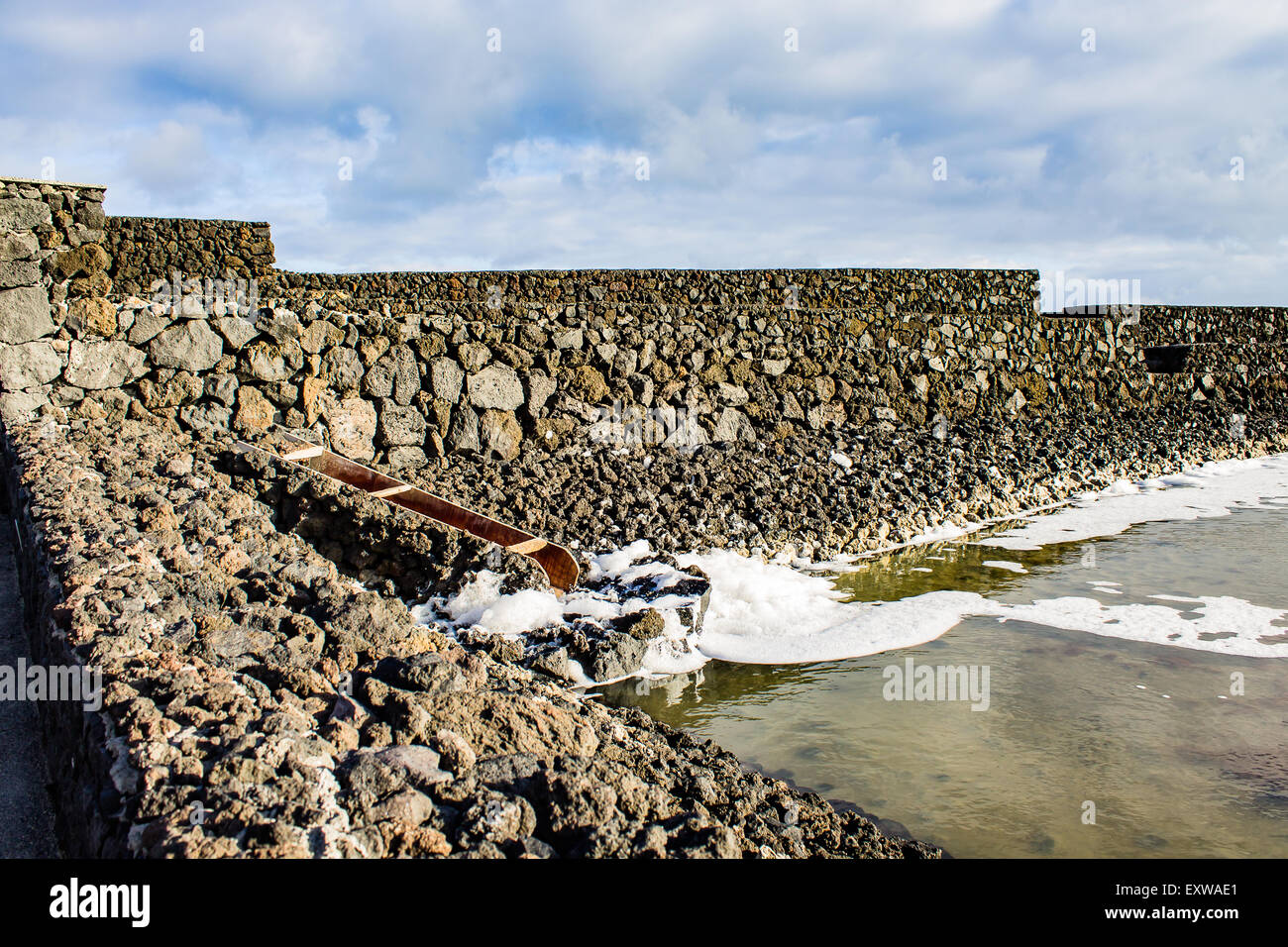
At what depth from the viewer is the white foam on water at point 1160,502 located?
8731mm

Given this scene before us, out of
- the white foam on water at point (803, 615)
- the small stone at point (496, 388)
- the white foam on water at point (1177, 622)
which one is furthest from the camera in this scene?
the small stone at point (496, 388)

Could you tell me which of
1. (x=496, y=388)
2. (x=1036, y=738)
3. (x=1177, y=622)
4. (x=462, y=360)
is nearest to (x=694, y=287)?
(x=496, y=388)

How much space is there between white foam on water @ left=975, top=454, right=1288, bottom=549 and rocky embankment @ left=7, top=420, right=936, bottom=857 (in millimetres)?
6232

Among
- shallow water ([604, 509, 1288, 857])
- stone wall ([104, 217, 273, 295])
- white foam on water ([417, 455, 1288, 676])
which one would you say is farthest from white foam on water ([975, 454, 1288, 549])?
stone wall ([104, 217, 273, 295])

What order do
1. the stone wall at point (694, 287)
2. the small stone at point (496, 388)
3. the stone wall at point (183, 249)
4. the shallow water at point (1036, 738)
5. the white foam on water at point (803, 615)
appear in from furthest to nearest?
the stone wall at point (694, 287) < the stone wall at point (183, 249) < the small stone at point (496, 388) < the white foam on water at point (803, 615) < the shallow water at point (1036, 738)

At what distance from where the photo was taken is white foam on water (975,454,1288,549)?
8731mm

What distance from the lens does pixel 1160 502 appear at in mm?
10508

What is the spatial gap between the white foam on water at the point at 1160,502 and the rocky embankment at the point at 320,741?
6.23 metres

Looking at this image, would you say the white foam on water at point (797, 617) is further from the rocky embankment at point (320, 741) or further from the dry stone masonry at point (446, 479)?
the rocky embankment at point (320, 741)

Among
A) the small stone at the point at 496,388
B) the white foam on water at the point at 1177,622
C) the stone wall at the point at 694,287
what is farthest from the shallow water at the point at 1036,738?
the stone wall at the point at 694,287

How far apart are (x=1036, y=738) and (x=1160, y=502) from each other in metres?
7.81

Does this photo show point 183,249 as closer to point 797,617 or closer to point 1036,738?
point 797,617

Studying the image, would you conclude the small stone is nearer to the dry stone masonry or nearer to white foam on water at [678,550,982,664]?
the dry stone masonry
